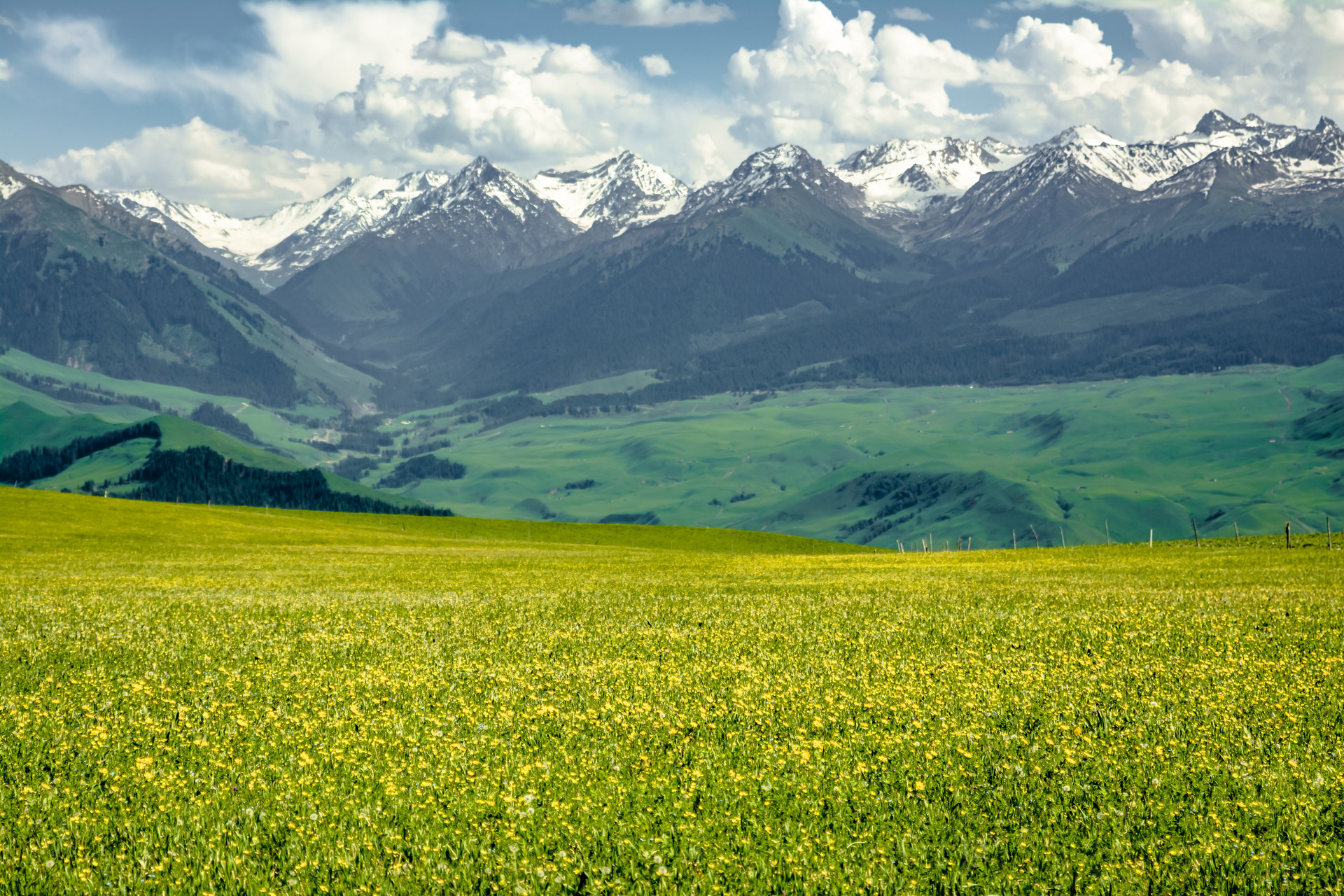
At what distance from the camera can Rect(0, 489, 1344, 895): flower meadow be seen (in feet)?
44.4

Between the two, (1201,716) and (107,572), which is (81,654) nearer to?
(1201,716)

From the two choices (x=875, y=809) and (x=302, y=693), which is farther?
(x=302, y=693)

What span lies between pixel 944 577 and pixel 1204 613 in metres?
23.4

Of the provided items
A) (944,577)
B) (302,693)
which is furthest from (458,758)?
(944,577)

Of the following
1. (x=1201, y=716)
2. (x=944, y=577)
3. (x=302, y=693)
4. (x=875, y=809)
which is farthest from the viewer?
(x=944, y=577)

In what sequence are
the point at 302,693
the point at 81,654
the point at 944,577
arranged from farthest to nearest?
the point at 944,577, the point at 81,654, the point at 302,693

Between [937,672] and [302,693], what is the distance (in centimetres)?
1542

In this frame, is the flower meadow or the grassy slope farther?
the grassy slope

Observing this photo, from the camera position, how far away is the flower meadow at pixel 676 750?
13.5m

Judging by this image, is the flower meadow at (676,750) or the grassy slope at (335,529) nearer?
the flower meadow at (676,750)

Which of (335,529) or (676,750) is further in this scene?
(335,529)

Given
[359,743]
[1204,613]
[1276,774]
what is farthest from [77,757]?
[1204,613]

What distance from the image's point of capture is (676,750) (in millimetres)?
18297

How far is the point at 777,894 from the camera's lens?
12.9 meters
